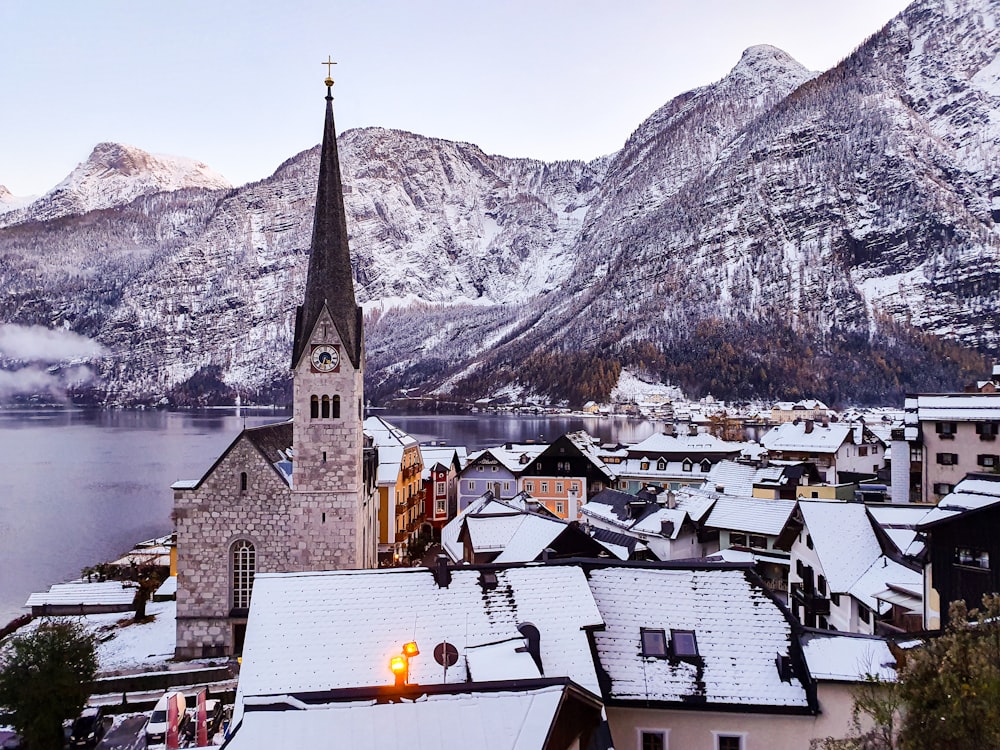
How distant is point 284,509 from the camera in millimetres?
31812

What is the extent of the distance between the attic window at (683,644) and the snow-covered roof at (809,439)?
209 feet

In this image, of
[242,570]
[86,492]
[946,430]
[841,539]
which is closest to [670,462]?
[946,430]

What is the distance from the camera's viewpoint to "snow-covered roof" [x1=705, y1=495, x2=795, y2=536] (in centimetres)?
3662

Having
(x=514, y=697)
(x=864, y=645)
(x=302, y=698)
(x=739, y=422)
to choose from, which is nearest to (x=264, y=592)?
(x=302, y=698)

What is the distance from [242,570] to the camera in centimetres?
3142

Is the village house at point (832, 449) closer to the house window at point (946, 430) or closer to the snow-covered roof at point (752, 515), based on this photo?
the house window at point (946, 430)

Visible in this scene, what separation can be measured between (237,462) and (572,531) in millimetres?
15502

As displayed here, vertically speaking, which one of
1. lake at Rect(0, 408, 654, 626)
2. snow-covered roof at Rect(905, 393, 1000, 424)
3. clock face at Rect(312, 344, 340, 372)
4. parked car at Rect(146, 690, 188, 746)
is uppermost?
clock face at Rect(312, 344, 340, 372)

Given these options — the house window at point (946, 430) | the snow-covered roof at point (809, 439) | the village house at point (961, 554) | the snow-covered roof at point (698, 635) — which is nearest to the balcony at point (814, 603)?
the village house at point (961, 554)

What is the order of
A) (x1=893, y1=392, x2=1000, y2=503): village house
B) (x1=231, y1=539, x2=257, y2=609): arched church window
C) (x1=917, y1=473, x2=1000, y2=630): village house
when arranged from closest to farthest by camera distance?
(x1=917, y1=473, x2=1000, y2=630): village house → (x1=231, y1=539, x2=257, y2=609): arched church window → (x1=893, y1=392, x2=1000, y2=503): village house

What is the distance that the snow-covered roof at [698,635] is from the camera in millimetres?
14547

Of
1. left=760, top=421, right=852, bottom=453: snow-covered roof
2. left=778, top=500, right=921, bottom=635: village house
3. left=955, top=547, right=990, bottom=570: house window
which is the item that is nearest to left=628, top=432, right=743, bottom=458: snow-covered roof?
left=760, top=421, right=852, bottom=453: snow-covered roof

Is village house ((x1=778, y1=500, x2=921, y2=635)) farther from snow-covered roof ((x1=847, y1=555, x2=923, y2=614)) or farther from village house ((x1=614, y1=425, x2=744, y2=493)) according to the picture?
village house ((x1=614, y1=425, x2=744, y2=493))

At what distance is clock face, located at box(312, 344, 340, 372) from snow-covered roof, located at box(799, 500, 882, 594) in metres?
22.3
